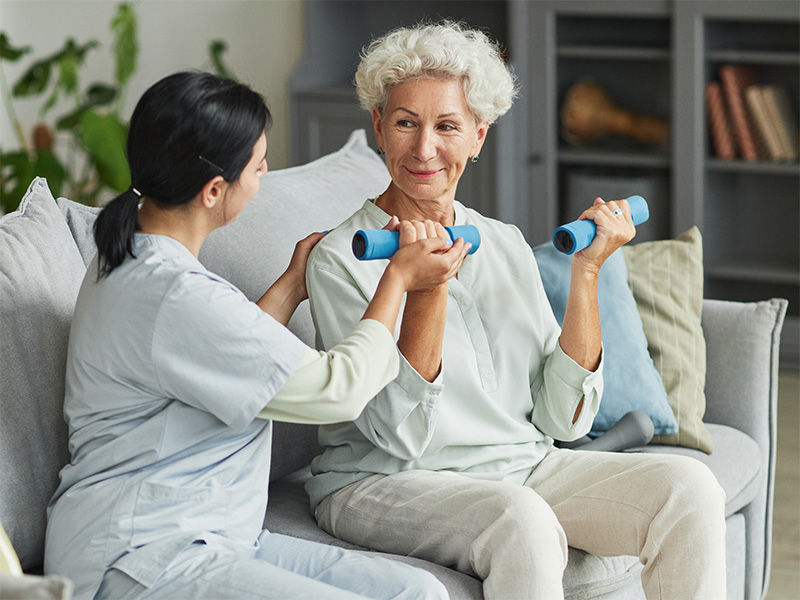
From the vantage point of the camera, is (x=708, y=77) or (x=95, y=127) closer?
(x=95, y=127)

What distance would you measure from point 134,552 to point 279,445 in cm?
Answer: 56

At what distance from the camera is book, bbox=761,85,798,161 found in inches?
151

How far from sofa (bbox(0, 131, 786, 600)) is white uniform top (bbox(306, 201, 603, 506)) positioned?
0.48 feet

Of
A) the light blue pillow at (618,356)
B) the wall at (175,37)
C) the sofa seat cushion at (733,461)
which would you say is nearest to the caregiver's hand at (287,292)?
the light blue pillow at (618,356)

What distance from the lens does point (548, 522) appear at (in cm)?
153

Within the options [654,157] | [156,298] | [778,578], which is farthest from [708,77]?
[156,298]

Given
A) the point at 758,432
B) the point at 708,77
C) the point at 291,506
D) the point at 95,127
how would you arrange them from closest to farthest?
the point at 291,506, the point at 758,432, the point at 95,127, the point at 708,77

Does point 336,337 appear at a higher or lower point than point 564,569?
higher

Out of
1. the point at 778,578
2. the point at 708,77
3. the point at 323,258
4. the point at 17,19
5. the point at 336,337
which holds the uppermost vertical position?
the point at 17,19

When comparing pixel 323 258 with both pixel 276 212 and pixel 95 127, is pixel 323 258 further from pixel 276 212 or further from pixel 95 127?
pixel 95 127

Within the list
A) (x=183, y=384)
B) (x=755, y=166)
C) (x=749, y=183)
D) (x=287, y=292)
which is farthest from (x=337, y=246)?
(x=749, y=183)

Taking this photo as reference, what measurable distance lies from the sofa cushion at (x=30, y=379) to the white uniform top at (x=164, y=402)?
0.35 ft

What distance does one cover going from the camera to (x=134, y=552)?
1369 millimetres

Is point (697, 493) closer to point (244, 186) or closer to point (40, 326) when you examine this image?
point (244, 186)
